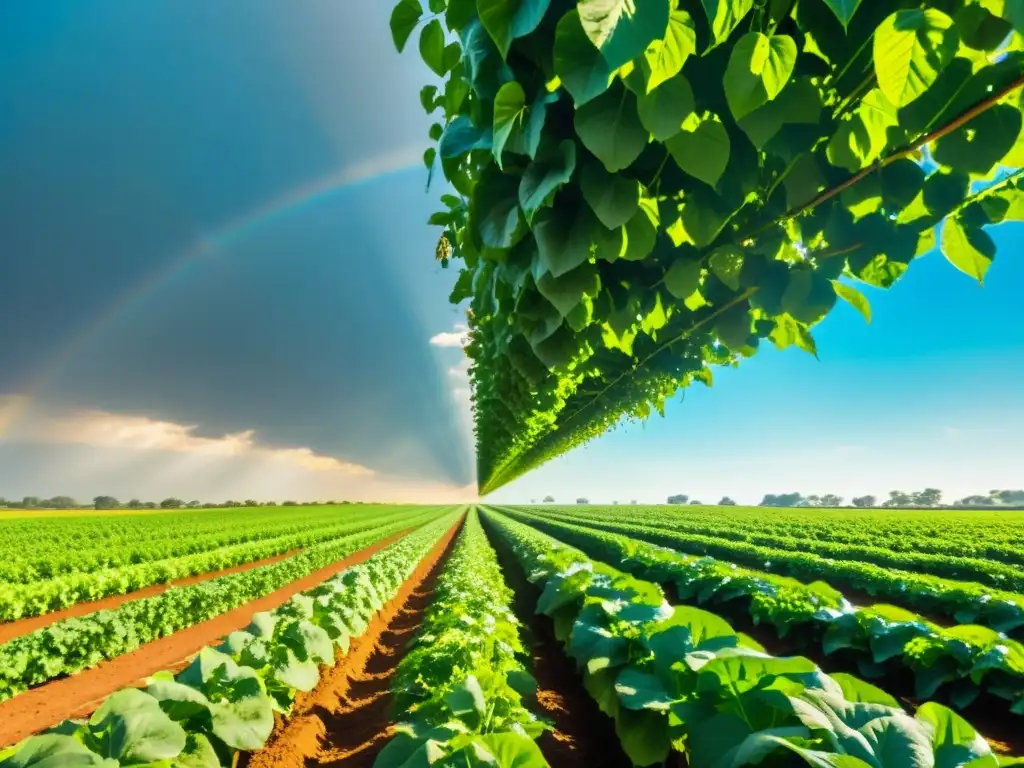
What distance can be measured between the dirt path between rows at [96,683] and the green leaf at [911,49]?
35.2 ft

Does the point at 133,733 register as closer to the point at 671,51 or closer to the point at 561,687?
the point at 671,51

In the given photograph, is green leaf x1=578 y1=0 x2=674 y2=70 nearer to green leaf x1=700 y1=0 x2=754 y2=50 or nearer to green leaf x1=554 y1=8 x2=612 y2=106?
green leaf x1=554 y1=8 x2=612 y2=106

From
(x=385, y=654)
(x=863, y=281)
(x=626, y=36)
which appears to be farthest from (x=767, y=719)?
(x=385, y=654)

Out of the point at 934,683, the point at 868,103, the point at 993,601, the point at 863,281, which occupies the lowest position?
the point at 993,601

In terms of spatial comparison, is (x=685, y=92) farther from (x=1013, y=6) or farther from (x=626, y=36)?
(x=1013, y=6)

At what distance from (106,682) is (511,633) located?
7988 mm

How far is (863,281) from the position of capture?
2326mm

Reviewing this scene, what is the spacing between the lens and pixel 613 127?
46.6 inches

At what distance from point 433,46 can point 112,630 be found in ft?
44.6

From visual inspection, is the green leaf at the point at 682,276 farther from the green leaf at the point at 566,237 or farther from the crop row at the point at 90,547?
the crop row at the point at 90,547

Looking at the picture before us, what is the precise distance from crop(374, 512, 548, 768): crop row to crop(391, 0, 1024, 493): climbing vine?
5.56 ft

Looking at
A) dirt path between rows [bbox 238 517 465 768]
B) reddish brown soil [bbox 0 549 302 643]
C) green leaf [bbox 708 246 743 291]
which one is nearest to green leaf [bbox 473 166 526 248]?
green leaf [bbox 708 246 743 291]

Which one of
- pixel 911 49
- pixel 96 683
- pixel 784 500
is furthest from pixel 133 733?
pixel 784 500

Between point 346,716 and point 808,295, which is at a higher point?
point 808,295
